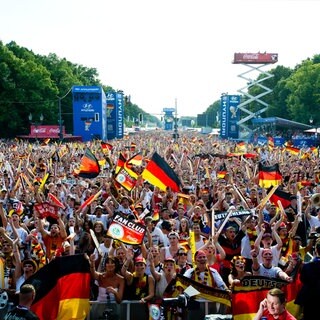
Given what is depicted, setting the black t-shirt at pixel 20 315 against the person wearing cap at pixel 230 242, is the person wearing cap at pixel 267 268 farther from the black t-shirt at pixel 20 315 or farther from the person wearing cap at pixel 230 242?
the black t-shirt at pixel 20 315

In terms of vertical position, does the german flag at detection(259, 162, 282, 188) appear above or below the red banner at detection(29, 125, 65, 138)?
below

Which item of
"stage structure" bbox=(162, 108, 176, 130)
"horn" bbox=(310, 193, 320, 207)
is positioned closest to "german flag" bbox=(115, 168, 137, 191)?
"horn" bbox=(310, 193, 320, 207)

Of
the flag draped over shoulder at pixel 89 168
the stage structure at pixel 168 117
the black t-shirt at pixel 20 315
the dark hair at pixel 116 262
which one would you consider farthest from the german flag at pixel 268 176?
the stage structure at pixel 168 117

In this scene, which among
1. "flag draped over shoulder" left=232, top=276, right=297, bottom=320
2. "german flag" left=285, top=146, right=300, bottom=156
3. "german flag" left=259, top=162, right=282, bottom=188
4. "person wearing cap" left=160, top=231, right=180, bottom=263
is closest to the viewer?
"flag draped over shoulder" left=232, top=276, right=297, bottom=320

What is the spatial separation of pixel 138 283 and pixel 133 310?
15.8 inches

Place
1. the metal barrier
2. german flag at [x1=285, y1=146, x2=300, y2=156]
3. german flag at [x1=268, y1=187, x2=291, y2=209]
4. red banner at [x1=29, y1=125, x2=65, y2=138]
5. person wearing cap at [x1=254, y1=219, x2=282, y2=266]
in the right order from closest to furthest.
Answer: the metal barrier → person wearing cap at [x1=254, y1=219, x2=282, y2=266] → german flag at [x1=268, y1=187, x2=291, y2=209] → german flag at [x1=285, y1=146, x2=300, y2=156] → red banner at [x1=29, y1=125, x2=65, y2=138]

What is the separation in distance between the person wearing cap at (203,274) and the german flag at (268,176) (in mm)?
9696

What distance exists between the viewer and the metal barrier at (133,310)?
24.3 feet

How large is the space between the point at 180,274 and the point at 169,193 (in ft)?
23.5

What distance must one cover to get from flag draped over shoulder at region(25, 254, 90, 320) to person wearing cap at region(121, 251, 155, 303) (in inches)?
26.4

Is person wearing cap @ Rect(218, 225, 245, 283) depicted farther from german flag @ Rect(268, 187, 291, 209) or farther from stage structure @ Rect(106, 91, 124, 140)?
stage structure @ Rect(106, 91, 124, 140)

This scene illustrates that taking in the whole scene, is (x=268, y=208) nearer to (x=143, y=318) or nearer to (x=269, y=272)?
(x=269, y=272)

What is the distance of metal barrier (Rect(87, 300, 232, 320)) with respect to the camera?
742 cm

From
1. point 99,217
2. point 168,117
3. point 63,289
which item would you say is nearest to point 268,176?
point 99,217
